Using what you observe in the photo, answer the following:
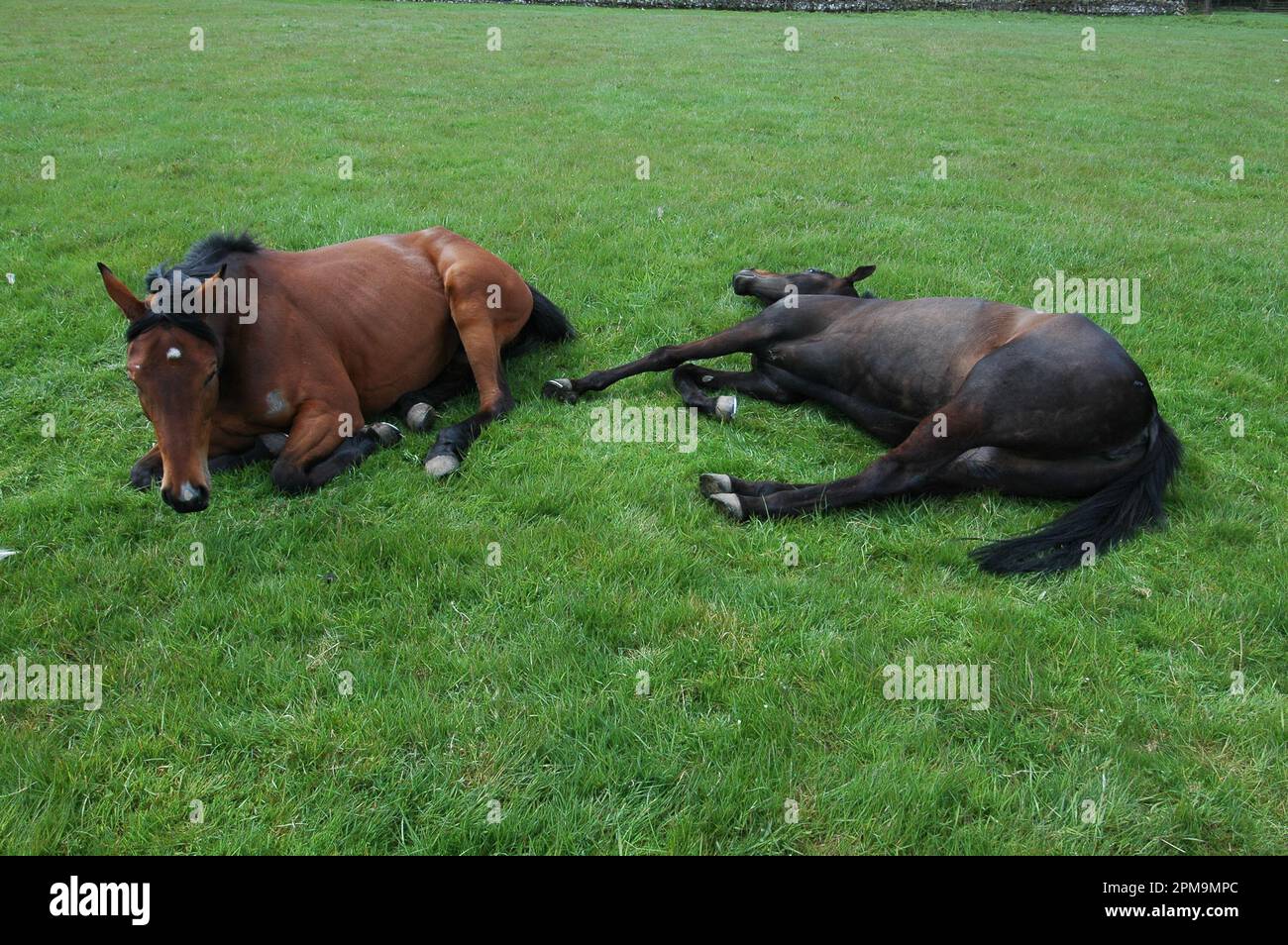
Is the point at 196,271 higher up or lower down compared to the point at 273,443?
higher up

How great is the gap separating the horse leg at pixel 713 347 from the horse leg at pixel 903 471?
1490mm

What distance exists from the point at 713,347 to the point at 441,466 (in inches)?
84.6

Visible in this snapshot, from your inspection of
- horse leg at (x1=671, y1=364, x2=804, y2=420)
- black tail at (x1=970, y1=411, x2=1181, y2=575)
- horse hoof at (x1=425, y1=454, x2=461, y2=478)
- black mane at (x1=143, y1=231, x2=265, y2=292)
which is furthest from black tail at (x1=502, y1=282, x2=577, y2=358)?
black tail at (x1=970, y1=411, x2=1181, y2=575)

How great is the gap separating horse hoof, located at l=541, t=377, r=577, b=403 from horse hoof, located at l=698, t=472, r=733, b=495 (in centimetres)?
135

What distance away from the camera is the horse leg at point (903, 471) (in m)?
4.50

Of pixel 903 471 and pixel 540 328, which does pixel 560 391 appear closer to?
pixel 540 328

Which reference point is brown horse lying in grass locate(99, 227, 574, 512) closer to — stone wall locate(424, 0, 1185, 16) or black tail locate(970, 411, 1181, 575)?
black tail locate(970, 411, 1181, 575)

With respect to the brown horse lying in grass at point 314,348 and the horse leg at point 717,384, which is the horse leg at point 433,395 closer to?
the brown horse lying in grass at point 314,348

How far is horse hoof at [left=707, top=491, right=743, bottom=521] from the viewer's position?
4.38 metres

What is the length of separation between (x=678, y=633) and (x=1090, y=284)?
579 cm

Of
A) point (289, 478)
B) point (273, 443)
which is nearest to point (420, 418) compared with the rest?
point (273, 443)

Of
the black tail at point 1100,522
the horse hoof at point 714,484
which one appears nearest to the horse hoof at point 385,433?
the horse hoof at point 714,484

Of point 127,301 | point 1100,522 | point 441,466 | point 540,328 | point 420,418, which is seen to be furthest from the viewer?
point 540,328

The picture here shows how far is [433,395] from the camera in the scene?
5.61 metres
